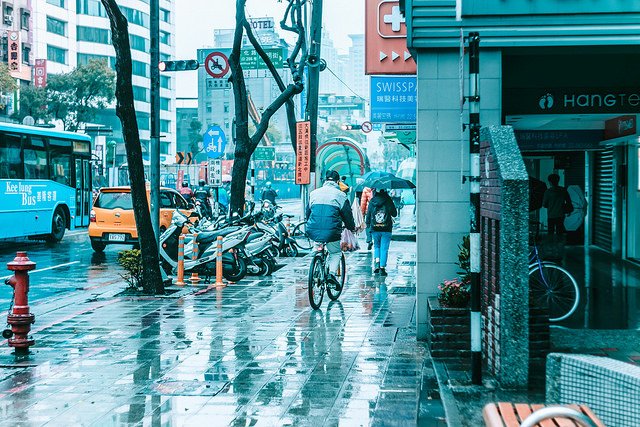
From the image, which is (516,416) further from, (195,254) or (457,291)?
(195,254)

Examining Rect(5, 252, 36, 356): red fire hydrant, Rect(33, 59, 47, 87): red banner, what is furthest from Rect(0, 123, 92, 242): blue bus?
Rect(33, 59, 47, 87): red banner

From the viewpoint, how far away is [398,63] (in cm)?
1262

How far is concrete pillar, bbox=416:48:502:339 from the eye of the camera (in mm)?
9500

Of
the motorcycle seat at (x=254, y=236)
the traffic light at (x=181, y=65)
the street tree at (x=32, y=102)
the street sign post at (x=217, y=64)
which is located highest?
the street tree at (x=32, y=102)

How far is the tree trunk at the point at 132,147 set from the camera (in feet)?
44.9

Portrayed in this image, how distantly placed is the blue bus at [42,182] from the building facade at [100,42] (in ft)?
124

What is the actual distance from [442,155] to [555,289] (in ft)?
7.36

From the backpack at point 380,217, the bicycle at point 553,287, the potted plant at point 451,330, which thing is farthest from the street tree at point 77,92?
the potted plant at point 451,330

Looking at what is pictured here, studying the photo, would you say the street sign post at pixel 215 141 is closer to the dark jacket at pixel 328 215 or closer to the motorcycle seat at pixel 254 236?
the motorcycle seat at pixel 254 236

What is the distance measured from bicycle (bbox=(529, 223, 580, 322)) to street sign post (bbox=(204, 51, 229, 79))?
1284 centimetres

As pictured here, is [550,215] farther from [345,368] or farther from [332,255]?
[345,368]

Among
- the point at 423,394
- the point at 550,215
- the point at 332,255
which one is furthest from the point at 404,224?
the point at 423,394

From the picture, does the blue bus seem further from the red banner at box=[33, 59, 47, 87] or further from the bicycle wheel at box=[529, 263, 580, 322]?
the red banner at box=[33, 59, 47, 87]

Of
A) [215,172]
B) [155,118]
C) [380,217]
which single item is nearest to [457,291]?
[155,118]
